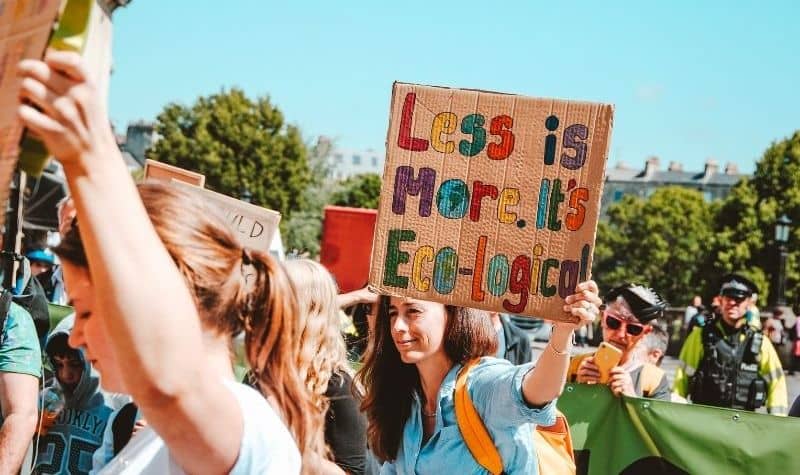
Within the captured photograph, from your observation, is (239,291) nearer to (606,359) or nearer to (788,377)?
(606,359)

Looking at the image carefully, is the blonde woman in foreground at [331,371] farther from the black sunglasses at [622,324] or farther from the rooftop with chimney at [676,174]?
the rooftop with chimney at [676,174]

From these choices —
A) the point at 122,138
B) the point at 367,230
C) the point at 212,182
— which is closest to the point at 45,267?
the point at 367,230

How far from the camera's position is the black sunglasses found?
5590 mm

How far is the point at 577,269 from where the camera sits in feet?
9.70

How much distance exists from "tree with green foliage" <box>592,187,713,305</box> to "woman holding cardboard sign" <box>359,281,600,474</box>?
2646 inches

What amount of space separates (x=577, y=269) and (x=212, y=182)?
143 ft

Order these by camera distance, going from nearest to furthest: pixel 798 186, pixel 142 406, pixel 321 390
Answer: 1. pixel 142 406
2. pixel 321 390
3. pixel 798 186

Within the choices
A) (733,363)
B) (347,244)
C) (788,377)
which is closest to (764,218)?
(788,377)

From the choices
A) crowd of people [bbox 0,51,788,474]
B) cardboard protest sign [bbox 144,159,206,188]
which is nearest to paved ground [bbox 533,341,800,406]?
cardboard protest sign [bbox 144,159,206,188]

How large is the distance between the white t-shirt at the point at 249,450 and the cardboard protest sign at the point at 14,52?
511 millimetres

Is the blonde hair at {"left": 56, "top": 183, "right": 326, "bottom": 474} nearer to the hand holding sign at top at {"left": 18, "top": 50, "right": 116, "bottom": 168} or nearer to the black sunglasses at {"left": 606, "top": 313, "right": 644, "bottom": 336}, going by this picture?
the hand holding sign at top at {"left": 18, "top": 50, "right": 116, "bottom": 168}

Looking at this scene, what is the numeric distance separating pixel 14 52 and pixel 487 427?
79.0 inches

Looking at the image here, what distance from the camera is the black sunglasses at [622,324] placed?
5.59 meters

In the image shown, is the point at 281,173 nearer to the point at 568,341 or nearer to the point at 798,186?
the point at 798,186
